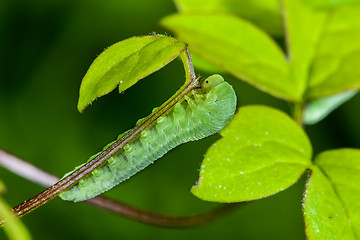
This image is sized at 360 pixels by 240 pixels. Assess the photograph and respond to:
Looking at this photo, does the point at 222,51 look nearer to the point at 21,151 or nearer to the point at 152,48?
the point at 152,48

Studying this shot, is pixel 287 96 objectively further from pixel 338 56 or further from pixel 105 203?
pixel 105 203

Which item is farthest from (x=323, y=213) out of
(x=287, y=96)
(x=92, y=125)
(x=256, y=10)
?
(x=92, y=125)

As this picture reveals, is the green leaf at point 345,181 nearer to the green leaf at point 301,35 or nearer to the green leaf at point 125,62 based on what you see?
the green leaf at point 301,35

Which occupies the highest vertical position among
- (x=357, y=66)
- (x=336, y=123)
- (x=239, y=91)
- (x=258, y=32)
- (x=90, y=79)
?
(x=90, y=79)

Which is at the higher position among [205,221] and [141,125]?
[141,125]

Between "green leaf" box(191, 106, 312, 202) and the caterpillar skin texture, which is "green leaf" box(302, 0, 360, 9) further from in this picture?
the caterpillar skin texture

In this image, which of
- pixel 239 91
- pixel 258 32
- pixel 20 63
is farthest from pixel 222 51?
pixel 20 63

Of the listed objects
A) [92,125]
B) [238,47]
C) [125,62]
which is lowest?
[92,125]
